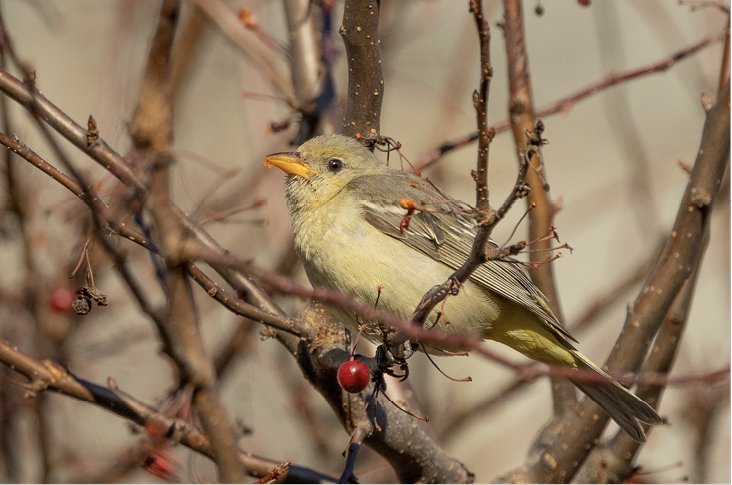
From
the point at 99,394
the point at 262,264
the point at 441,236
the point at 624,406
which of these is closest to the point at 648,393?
the point at 624,406

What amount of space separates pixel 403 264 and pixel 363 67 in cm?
97

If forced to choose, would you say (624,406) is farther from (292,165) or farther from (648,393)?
(292,165)

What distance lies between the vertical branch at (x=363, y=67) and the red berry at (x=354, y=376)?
1.29 meters

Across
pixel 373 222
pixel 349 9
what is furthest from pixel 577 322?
pixel 349 9

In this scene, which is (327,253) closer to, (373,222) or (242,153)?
(373,222)

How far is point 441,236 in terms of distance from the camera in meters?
4.07

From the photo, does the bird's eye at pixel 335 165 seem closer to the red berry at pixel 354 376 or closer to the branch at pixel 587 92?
the branch at pixel 587 92

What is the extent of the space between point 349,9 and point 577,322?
9.19 feet

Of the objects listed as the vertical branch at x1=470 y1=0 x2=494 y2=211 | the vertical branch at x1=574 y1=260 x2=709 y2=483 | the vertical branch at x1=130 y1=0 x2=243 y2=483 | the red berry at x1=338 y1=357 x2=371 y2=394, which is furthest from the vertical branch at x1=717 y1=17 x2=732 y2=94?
the vertical branch at x1=130 y1=0 x2=243 y2=483

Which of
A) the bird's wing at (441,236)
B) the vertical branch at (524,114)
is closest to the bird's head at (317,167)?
the bird's wing at (441,236)

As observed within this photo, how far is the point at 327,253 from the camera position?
3770 millimetres

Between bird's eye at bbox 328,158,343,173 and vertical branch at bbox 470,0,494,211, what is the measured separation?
2174 mm

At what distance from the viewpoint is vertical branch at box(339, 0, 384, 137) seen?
10.8 feet

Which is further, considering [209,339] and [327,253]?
[209,339]
